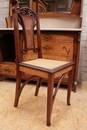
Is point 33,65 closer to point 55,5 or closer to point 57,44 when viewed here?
point 57,44

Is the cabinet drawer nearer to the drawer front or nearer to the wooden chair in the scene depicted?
the wooden chair

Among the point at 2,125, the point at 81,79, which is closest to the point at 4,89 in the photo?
the point at 2,125

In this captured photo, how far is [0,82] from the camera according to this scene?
1.95m

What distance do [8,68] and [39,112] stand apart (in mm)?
918

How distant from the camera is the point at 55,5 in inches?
72.9

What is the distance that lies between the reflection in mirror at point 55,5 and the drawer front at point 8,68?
94 cm

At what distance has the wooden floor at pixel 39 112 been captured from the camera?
1031mm

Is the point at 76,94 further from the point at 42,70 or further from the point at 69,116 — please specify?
the point at 42,70

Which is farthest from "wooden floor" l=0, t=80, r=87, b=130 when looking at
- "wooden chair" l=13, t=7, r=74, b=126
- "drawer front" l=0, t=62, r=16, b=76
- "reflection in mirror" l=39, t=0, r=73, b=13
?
"reflection in mirror" l=39, t=0, r=73, b=13

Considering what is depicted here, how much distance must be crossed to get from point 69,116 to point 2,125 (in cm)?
58

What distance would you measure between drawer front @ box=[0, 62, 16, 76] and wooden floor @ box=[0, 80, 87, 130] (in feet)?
1.01

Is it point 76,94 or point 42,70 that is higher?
point 42,70

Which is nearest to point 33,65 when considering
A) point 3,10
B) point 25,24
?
point 25,24

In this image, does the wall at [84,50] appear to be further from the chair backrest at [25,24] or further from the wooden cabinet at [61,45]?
the chair backrest at [25,24]
